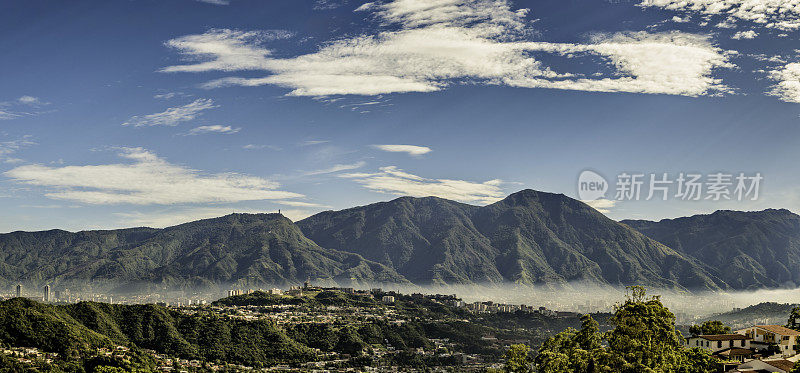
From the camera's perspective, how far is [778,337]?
1820 inches

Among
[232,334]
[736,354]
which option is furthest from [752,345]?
[232,334]

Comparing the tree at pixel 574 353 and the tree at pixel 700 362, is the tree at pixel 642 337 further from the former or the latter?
the tree at pixel 700 362

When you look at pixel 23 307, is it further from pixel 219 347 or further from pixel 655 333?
pixel 655 333

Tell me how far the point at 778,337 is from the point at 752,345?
6.50 ft

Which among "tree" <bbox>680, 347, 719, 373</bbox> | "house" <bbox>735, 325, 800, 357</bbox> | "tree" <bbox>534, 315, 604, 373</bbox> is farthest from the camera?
"house" <bbox>735, 325, 800, 357</bbox>

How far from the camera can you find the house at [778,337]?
1775 inches

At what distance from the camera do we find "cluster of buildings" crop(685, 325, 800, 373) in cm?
4222

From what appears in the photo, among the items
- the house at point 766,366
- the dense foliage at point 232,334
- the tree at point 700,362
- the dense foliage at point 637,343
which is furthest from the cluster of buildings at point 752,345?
the dense foliage at point 232,334

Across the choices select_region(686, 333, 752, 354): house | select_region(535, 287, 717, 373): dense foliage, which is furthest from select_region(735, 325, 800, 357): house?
select_region(535, 287, 717, 373): dense foliage

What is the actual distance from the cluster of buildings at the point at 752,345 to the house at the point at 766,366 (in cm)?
41

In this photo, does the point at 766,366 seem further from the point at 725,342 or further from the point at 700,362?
the point at 725,342

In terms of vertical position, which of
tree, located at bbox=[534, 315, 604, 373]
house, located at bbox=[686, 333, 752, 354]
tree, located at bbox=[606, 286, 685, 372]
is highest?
tree, located at bbox=[606, 286, 685, 372]

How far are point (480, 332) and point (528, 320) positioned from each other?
2885cm

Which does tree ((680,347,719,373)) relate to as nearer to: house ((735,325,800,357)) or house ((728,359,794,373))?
house ((728,359,794,373))
